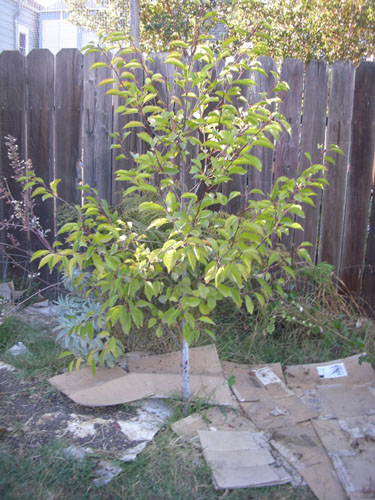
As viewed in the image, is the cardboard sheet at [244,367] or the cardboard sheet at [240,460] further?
the cardboard sheet at [244,367]

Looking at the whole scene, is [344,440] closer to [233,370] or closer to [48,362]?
[233,370]

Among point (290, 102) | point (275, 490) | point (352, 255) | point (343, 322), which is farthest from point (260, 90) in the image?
point (275, 490)

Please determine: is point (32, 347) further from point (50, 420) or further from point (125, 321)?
point (125, 321)

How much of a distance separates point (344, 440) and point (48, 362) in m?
1.84

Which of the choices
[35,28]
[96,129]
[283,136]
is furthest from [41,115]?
[35,28]

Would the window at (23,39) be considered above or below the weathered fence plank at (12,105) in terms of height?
above

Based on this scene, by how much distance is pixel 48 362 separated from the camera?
10.2 feet

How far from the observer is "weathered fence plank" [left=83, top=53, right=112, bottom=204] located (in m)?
3.89

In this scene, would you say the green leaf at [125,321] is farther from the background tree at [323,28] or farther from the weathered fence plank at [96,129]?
the background tree at [323,28]

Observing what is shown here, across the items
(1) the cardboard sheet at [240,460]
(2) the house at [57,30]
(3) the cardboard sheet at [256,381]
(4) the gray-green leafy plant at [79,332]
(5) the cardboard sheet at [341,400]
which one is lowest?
(1) the cardboard sheet at [240,460]

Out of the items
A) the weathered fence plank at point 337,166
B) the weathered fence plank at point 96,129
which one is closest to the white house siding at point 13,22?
the weathered fence plank at point 96,129

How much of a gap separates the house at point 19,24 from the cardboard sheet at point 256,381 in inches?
577

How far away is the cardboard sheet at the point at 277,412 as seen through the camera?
8.53ft

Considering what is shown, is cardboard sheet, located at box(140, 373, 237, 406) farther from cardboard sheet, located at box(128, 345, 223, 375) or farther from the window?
the window
